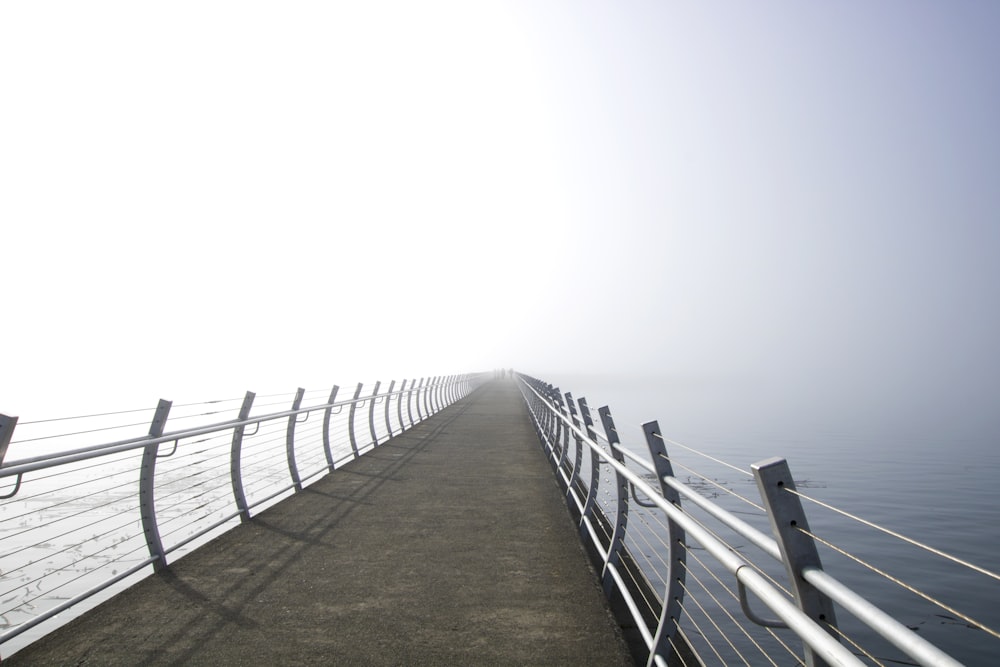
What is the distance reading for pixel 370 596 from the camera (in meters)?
4.58

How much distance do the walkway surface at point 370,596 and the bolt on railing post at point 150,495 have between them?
19cm

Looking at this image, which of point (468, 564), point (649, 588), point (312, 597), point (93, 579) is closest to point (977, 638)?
point (649, 588)

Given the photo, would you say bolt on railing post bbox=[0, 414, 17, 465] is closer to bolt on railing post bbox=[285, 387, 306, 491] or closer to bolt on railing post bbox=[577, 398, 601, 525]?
bolt on railing post bbox=[577, 398, 601, 525]

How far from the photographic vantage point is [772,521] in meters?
1.89

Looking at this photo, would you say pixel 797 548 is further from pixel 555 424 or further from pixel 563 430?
pixel 555 424

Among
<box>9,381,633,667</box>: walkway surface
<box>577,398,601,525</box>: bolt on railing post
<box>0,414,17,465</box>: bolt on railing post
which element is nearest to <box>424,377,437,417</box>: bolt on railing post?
<box>9,381,633,667</box>: walkway surface

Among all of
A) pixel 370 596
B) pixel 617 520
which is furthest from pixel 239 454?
pixel 617 520

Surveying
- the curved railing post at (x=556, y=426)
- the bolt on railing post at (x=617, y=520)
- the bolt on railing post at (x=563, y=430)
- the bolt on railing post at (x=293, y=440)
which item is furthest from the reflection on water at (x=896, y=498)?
the bolt on railing post at (x=293, y=440)

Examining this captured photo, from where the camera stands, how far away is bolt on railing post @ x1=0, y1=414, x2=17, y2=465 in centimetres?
358

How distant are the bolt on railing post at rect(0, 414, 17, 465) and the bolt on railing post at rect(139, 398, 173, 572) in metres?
1.39

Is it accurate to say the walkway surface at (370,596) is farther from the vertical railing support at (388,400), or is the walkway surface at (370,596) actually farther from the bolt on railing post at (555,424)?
the vertical railing support at (388,400)

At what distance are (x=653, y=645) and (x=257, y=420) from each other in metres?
4.86

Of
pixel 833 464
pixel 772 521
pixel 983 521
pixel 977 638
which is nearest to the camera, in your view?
pixel 772 521

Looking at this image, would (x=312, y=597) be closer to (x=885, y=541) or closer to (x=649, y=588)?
(x=649, y=588)
